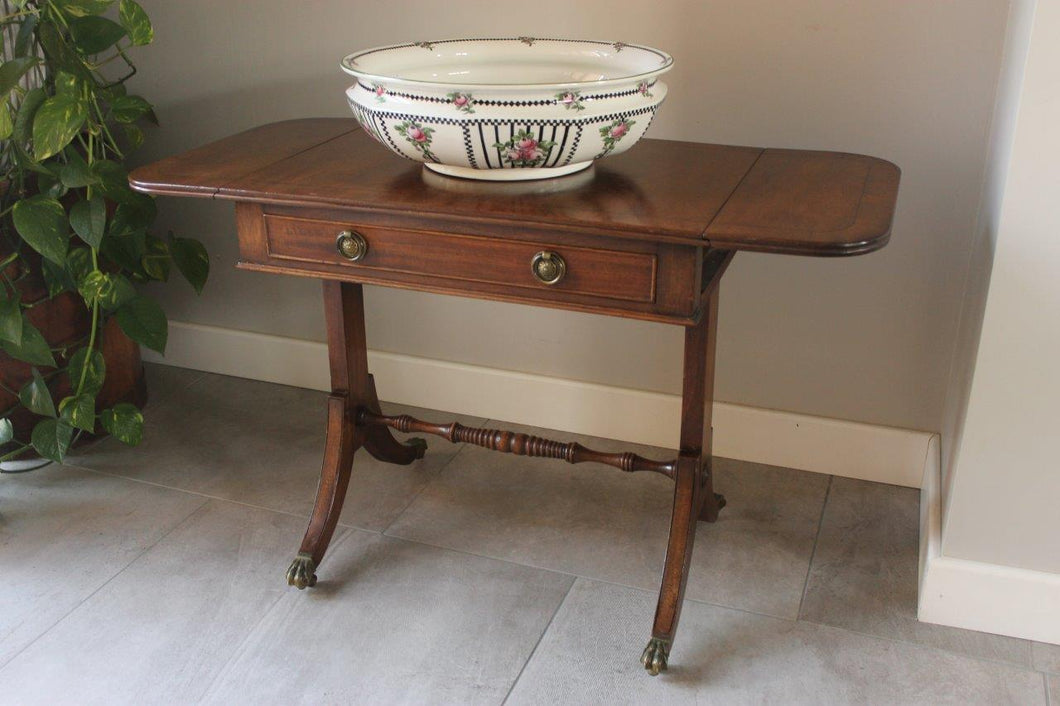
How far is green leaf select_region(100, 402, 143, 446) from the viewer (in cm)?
205

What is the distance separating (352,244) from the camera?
150 cm

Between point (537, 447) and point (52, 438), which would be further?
point (52, 438)

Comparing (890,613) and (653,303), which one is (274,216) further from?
(890,613)

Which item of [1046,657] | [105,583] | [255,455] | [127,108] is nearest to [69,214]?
[127,108]

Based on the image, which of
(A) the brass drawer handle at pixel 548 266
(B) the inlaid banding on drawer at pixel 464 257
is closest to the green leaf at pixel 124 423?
(B) the inlaid banding on drawer at pixel 464 257

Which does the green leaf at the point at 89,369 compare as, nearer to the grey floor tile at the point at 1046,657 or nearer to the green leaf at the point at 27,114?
the green leaf at the point at 27,114

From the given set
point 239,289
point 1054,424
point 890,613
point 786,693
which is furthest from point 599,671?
point 239,289

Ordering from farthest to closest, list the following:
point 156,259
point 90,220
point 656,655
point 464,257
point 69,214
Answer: point 156,259 → point 69,214 → point 90,220 → point 656,655 → point 464,257

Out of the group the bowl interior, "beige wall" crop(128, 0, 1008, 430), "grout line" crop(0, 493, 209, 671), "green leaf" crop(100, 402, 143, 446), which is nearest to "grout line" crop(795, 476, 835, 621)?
"beige wall" crop(128, 0, 1008, 430)

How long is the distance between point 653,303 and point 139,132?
1279 millimetres

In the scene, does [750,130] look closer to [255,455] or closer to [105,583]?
[255,455]

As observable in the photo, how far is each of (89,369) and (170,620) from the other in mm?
566

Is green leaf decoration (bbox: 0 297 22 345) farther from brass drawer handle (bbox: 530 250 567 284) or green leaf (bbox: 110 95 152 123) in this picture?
brass drawer handle (bbox: 530 250 567 284)

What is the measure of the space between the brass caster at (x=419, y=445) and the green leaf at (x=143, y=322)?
53cm
